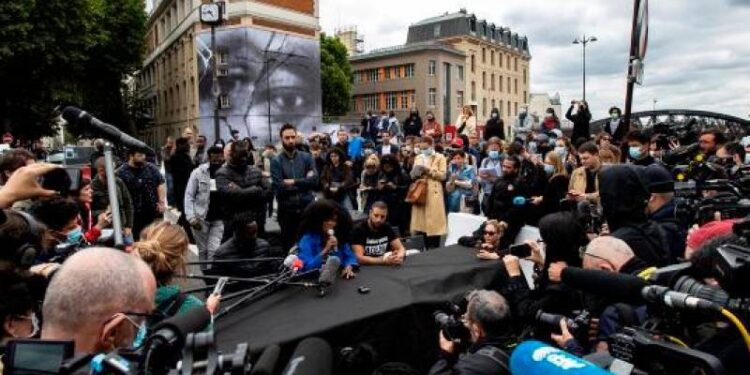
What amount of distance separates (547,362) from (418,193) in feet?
24.0

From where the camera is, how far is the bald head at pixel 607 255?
288 centimetres

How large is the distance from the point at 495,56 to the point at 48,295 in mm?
82389

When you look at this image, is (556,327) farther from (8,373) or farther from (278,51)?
(278,51)

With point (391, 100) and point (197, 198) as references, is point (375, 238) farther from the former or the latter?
point (391, 100)

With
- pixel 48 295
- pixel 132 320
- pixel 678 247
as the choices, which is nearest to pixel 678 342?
pixel 132 320

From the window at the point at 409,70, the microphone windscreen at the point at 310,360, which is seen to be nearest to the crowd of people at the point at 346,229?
the microphone windscreen at the point at 310,360

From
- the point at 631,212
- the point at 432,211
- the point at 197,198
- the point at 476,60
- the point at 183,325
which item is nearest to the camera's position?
the point at 183,325

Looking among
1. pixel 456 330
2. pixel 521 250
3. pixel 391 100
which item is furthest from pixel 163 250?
pixel 391 100

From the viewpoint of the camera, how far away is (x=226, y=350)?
305 centimetres

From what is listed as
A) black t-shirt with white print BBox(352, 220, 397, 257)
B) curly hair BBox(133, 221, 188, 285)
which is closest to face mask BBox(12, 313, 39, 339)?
curly hair BBox(133, 221, 188, 285)

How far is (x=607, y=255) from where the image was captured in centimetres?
291

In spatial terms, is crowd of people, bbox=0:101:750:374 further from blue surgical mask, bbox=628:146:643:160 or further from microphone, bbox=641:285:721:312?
microphone, bbox=641:285:721:312

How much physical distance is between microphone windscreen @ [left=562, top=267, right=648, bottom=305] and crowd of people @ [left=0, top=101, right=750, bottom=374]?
56 mm

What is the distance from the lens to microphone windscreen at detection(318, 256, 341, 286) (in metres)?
4.10
